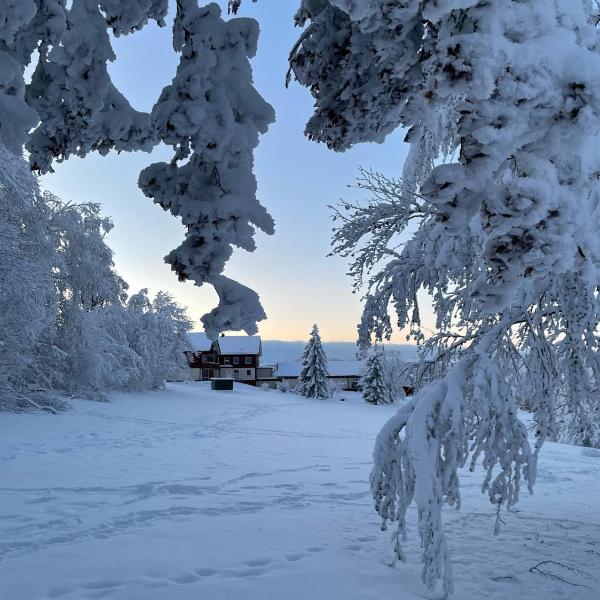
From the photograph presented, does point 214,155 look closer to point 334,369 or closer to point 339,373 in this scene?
point 339,373

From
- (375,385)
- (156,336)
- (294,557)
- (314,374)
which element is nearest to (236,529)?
(294,557)

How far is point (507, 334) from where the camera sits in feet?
17.9

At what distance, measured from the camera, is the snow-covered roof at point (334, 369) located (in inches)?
2948

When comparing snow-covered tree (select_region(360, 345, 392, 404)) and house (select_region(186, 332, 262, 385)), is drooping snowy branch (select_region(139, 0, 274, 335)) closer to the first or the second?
snow-covered tree (select_region(360, 345, 392, 404))

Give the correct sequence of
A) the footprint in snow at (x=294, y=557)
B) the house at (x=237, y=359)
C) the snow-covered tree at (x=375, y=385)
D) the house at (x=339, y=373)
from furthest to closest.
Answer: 1. the house at (x=339, y=373)
2. the house at (x=237, y=359)
3. the snow-covered tree at (x=375, y=385)
4. the footprint in snow at (x=294, y=557)

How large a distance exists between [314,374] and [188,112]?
42524mm

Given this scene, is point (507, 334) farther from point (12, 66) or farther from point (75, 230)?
point (75, 230)

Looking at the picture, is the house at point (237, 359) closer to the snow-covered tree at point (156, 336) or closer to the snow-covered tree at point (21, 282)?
the snow-covered tree at point (156, 336)

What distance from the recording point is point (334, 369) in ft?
250

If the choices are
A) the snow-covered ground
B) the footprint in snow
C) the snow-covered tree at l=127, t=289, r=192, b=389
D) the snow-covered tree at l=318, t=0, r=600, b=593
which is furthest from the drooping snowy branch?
the snow-covered tree at l=127, t=289, r=192, b=389

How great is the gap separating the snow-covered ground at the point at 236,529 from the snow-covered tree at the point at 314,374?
1200 inches

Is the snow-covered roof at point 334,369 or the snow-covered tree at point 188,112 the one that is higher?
the snow-covered tree at point 188,112

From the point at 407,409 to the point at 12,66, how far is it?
3.83m

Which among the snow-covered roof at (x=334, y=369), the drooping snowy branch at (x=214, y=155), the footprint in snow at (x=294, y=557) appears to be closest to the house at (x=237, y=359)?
the snow-covered roof at (x=334, y=369)
